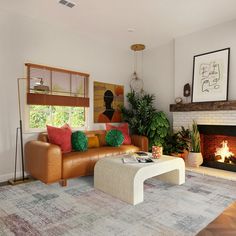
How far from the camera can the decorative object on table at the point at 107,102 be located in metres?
4.59

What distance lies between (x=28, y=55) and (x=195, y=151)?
11.7 feet

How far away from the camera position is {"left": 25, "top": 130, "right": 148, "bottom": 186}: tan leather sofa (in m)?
2.83

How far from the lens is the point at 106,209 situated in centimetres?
225

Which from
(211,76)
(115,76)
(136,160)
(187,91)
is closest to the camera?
(136,160)

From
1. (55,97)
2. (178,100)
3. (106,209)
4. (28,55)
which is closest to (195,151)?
(178,100)

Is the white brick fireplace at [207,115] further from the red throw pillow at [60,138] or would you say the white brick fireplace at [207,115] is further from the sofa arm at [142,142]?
the red throw pillow at [60,138]

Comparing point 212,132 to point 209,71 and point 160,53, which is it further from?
point 160,53

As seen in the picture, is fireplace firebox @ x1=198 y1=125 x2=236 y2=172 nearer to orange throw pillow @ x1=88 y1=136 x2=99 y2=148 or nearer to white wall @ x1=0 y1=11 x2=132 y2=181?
orange throw pillow @ x1=88 y1=136 x2=99 y2=148

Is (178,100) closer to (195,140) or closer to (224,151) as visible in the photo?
(195,140)

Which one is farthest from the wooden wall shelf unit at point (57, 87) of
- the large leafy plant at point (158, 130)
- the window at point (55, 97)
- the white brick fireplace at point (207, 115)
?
the white brick fireplace at point (207, 115)

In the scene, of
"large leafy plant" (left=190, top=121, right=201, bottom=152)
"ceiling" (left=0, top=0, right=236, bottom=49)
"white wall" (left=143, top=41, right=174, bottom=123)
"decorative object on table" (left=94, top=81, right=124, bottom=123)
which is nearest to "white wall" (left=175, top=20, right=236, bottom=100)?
"ceiling" (left=0, top=0, right=236, bottom=49)

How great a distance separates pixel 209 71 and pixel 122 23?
1912mm

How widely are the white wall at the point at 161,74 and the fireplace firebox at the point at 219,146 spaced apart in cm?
97

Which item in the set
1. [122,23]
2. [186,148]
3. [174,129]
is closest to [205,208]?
[186,148]
